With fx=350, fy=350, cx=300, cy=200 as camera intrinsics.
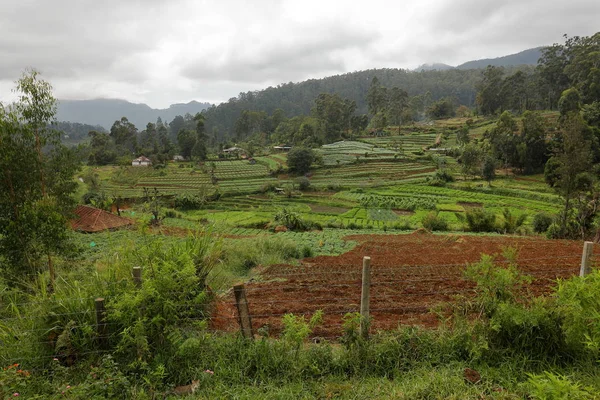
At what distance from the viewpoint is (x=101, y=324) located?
3.84 m

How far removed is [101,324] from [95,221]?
2663 cm

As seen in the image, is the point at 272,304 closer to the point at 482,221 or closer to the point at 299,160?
the point at 482,221

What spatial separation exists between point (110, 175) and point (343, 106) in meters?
52.1

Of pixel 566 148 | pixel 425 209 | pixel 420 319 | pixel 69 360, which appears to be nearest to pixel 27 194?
pixel 69 360

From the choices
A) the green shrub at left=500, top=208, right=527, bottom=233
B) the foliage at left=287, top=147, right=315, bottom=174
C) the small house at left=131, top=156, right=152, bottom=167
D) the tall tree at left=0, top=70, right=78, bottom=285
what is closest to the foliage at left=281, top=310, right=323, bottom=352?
the tall tree at left=0, top=70, right=78, bottom=285

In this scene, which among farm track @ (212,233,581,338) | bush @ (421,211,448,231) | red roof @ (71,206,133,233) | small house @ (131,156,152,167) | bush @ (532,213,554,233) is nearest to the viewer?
farm track @ (212,233,581,338)

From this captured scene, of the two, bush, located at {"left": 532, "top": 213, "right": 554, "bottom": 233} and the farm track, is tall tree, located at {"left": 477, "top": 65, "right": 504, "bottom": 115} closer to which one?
bush, located at {"left": 532, "top": 213, "right": 554, "bottom": 233}

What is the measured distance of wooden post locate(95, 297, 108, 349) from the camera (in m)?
3.84

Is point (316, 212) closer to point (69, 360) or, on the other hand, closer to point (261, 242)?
point (261, 242)

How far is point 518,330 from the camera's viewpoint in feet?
12.9

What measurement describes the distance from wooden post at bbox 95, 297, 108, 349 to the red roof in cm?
2393

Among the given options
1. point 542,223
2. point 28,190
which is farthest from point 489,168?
point 28,190

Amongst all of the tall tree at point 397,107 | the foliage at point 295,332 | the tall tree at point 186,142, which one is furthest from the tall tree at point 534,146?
the tall tree at point 186,142

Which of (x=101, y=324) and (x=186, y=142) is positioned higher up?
(x=186, y=142)
